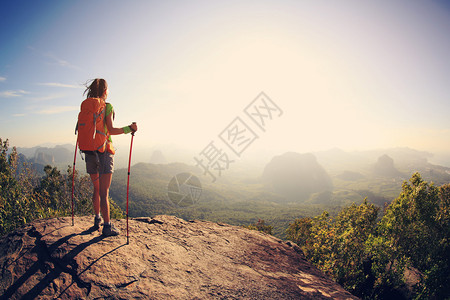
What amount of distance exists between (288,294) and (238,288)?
162 cm

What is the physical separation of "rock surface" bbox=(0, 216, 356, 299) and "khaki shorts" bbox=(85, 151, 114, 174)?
2033 millimetres

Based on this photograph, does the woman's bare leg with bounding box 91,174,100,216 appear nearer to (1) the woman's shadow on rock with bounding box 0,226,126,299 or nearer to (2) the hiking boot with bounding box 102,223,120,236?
(2) the hiking boot with bounding box 102,223,120,236

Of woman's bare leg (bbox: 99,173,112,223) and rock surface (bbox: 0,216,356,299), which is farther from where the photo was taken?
woman's bare leg (bbox: 99,173,112,223)

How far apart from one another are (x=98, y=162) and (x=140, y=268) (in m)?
3.20

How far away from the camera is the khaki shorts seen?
553cm

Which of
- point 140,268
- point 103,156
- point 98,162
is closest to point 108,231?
point 140,268

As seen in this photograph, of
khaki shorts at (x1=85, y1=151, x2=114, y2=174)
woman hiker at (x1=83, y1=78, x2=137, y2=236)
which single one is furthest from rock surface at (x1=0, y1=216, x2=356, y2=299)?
khaki shorts at (x1=85, y1=151, x2=114, y2=174)

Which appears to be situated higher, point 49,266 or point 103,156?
point 103,156

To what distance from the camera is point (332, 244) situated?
A: 18766 millimetres

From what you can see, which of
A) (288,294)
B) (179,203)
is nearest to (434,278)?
(288,294)

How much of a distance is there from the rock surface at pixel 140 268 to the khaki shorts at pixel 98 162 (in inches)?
80.0

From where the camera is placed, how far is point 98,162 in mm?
5543

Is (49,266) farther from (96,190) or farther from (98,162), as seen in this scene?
(98,162)

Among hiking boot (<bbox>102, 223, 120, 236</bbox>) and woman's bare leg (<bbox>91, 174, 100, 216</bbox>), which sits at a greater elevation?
woman's bare leg (<bbox>91, 174, 100, 216</bbox>)
